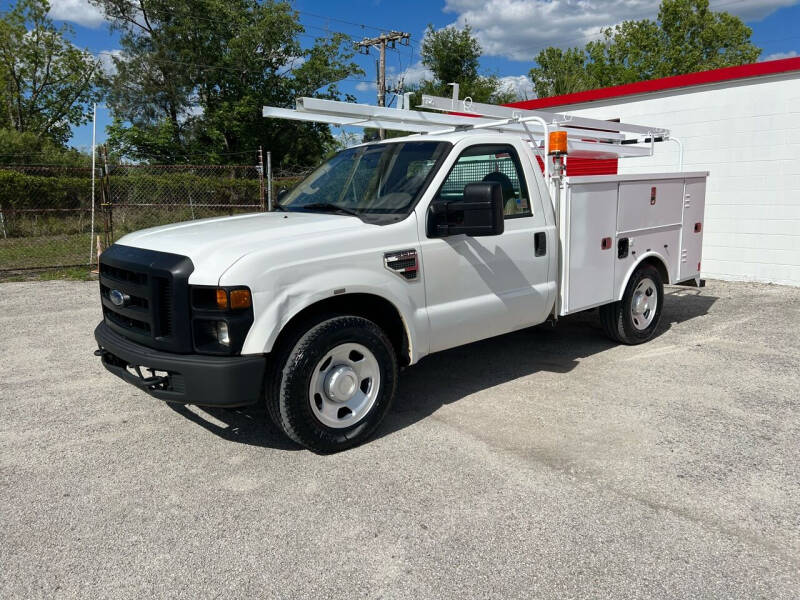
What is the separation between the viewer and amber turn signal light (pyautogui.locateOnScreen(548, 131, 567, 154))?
496cm

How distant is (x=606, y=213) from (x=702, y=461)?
2514 millimetres

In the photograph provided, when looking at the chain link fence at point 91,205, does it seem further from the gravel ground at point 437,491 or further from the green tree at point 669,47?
the green tree at point 669,47

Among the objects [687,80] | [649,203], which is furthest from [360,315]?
[687,80]

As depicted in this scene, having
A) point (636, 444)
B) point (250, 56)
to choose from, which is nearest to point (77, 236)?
point (636, 444)

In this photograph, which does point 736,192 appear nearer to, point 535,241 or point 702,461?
point 535,241

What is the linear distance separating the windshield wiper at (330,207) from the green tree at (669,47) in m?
46.4

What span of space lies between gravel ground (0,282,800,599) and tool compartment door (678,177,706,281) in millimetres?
1408

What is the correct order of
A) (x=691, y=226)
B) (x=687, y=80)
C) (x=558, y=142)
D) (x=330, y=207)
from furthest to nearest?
(x=687, y=80), (x=691, y=226), (x=558, y=142), (x=330, y=207)

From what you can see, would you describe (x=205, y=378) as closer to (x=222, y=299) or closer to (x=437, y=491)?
(x=222, y=299)

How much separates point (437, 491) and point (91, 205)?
15103mm

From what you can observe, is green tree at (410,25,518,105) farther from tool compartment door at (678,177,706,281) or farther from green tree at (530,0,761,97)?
tool compartment door at (678,177,706,281)

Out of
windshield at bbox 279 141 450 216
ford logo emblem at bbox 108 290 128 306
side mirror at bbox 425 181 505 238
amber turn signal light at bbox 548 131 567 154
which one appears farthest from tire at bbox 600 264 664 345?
ford logo emblem at bbox 108 290 128 306

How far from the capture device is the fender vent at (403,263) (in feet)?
13.3

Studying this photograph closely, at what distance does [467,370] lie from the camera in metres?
5.68
